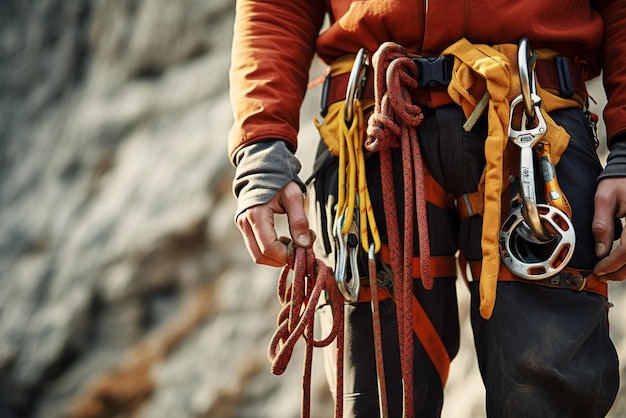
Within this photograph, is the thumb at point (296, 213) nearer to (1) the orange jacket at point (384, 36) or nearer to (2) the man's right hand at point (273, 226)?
(2) the man's right hand at point (273, 226)

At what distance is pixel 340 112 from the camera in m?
1.44

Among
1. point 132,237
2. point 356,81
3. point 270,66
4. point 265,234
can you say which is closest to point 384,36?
point 356,81

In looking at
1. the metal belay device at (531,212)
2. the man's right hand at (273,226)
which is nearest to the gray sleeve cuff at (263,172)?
the man's right hand at (273,226)

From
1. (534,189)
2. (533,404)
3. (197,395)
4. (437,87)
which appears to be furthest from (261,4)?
(197,395)

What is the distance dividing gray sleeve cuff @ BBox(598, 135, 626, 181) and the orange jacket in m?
0.03

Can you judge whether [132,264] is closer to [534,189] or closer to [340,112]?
[340,112]

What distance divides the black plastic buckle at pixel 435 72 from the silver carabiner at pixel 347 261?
31 cm

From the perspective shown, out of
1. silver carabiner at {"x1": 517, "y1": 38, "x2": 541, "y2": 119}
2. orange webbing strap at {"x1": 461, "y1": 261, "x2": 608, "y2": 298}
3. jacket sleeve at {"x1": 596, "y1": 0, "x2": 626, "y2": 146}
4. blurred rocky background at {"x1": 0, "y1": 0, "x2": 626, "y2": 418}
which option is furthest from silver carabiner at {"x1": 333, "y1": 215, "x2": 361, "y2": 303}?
blurred rocky background at {"x1": 0, "y1": 0, "x2": 626, "y2": 418}

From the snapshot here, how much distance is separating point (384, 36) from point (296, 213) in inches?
15.7

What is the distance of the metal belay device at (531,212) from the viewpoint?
1.22m

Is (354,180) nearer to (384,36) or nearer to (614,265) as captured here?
(384,36)

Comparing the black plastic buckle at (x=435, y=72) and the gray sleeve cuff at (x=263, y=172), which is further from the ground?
the black plastic buckle at (x=435, y=72)

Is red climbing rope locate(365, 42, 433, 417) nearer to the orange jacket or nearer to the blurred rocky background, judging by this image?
the orange jacket

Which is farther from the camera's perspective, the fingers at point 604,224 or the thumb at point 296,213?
the thumb at point 296,213
